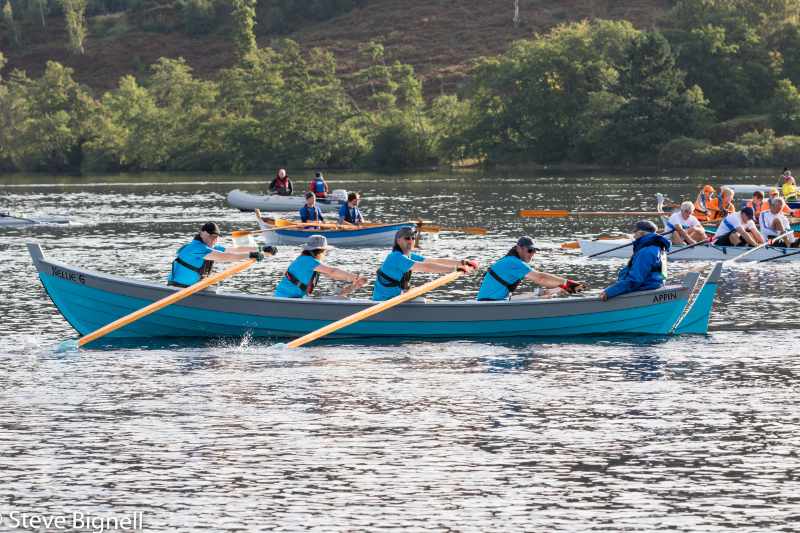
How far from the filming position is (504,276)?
25.8 m

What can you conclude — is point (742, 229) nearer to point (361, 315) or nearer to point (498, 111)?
point (361, 315)

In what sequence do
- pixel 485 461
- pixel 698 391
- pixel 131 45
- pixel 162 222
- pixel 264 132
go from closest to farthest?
pixel 485 461 < pixel 698 391 < pixel 162 222 < pixel 264 132 < pixel 131 45

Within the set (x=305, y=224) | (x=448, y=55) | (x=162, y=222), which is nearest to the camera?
(x=305, y=224)

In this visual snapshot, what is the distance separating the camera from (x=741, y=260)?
1545 inches

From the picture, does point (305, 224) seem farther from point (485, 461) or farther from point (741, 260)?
point (485, 461)

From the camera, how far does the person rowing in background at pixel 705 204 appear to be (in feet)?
147

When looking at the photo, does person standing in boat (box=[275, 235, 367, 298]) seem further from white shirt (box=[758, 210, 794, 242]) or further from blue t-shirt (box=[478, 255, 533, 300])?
white shirt (box=[758, 210, 794, 242])

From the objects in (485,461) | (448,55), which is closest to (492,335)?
(485,461)

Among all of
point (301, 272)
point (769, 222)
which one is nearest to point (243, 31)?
point (769, 222)

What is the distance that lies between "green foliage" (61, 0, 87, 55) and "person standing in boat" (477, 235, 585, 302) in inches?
6647

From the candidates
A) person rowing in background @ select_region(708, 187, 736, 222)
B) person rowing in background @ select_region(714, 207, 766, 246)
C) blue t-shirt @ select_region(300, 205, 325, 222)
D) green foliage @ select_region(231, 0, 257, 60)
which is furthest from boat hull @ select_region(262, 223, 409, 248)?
green foliage @ select_region(231, 0, 257, 60)

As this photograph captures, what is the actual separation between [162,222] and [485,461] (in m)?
45.6

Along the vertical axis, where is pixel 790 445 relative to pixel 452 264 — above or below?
below

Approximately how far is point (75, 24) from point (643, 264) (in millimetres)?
172316
